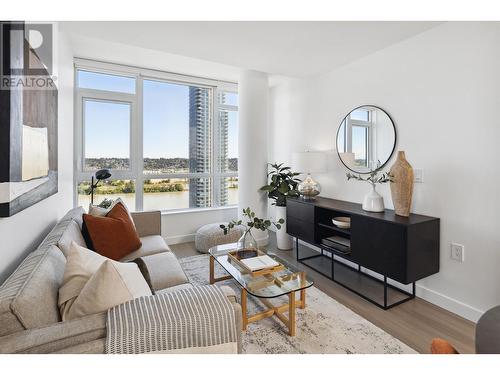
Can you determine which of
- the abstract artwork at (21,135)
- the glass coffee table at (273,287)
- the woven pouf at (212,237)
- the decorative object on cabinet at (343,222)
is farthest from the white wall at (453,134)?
the abstract artwork at (21,135)

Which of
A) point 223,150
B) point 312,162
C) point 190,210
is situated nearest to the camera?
point 312,162

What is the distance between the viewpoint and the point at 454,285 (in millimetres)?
2145

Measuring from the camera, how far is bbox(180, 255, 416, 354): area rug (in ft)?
5.54

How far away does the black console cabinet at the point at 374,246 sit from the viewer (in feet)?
6.75

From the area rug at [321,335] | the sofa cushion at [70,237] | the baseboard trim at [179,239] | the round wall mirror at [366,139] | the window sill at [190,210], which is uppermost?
the round wall mirror at [366,139]

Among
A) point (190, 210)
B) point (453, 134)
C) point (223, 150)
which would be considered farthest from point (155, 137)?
point (453, 134)

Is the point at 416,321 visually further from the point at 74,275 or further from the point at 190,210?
the point at 190,210

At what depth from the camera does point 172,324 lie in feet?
3.37

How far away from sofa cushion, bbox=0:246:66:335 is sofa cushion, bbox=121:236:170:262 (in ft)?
3.06

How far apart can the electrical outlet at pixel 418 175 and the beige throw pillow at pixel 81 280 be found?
2346mm

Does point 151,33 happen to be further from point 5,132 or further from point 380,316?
point 380,316

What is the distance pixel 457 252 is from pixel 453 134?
95 centimetres

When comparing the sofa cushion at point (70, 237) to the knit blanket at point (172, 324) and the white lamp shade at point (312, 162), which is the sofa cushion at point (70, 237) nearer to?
the knit blanket at point (172, 324)
